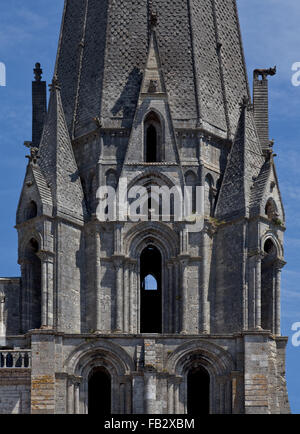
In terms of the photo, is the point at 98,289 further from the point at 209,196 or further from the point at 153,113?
the point at 153,113

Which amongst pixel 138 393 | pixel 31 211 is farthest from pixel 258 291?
pixel 31 211

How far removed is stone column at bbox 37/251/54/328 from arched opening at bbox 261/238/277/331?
21.7 feet

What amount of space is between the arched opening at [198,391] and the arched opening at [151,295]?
333 cm

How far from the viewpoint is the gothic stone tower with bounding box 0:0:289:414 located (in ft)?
234

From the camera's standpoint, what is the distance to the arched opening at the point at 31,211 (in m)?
74.5

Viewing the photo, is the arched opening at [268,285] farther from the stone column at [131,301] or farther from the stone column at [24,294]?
the stone column at [24,294]

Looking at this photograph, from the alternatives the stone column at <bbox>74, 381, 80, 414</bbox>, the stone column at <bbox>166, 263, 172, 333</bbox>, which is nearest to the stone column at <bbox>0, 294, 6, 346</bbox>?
the stone column at <bbox>74, 381, 80, 414</bbox>

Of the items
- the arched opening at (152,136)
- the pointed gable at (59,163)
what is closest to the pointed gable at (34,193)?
the pointed gable at (59,163)

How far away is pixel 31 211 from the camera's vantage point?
74625mm

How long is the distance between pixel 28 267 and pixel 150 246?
3.82 meters

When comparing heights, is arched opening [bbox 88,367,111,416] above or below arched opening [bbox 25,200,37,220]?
below

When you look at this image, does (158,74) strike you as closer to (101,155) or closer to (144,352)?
(101,155)

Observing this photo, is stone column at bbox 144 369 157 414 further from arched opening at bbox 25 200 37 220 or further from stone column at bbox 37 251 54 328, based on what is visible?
arched opening at bbox 25 200 37 220
